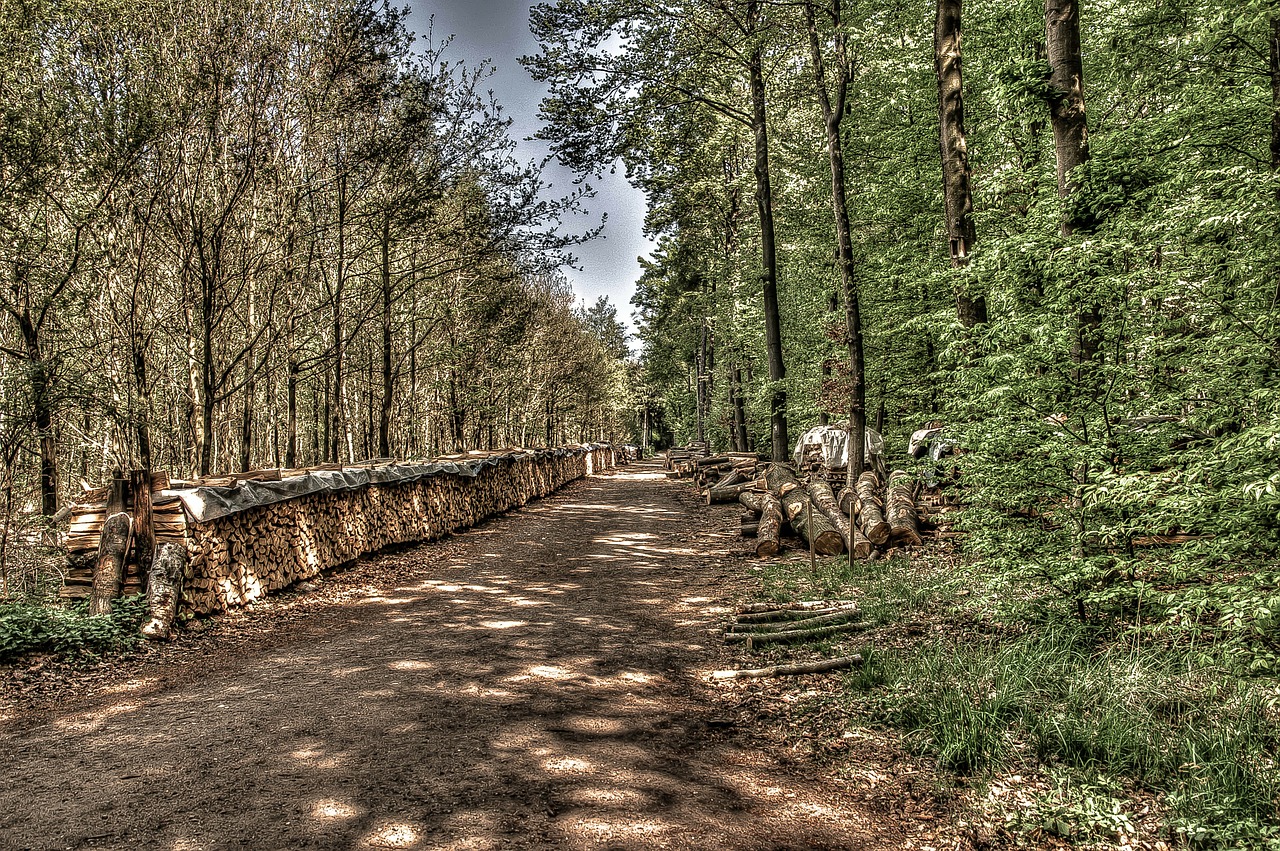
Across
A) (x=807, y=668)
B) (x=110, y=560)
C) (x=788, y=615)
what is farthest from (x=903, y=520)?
(x=110, y=560)

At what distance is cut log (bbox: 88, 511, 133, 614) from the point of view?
623 cm

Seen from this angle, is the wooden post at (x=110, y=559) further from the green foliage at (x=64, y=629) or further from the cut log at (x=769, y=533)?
the cut log at (x=769, y=533)

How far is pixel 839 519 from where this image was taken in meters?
10.2

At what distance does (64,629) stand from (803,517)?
30.5 ft

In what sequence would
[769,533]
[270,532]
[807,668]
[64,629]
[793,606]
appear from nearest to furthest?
[807,668]
[64,629]
[793,606]
[270,532]
[769,533]

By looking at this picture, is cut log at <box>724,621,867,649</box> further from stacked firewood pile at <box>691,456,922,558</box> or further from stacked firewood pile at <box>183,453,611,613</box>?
stacked firewood pile at <box>183,453,611,613</box>

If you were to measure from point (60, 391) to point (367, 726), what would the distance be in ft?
18.4

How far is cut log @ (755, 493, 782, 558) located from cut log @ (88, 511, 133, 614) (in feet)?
26.5

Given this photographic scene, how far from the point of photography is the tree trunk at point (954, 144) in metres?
8.42

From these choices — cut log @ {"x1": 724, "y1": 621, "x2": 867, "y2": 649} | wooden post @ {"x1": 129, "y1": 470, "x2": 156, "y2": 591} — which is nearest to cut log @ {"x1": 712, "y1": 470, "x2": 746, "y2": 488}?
cut log @ {"x1": 724, "y1": 621, "x2": 867, "y2": 649}

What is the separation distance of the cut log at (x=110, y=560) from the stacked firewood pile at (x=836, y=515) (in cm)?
765

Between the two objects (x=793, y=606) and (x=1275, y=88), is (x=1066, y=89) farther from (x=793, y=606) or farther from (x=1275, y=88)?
(x=793, y=606)

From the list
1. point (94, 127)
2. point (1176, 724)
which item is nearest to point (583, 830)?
point (1176, 724)

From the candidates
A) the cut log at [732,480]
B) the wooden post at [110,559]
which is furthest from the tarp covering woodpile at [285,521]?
the cut log at [732,480]
